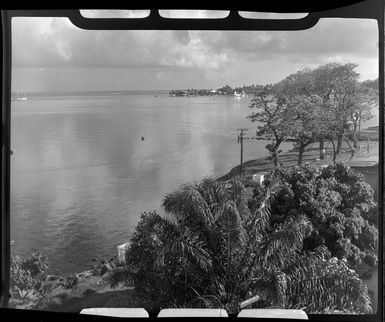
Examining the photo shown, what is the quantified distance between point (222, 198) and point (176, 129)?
7169 mm

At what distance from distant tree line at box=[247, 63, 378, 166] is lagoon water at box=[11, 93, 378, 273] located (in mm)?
713

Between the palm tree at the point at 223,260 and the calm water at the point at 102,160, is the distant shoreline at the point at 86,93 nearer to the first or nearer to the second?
the calm water at the point at 102,160

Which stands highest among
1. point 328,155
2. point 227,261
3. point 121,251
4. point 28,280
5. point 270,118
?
point 270,118

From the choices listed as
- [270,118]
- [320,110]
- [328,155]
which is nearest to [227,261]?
[328,155]

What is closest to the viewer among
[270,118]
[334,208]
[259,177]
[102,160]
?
[334,208]

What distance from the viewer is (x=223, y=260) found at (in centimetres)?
1067

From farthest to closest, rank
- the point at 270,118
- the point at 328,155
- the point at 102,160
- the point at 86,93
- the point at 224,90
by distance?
the point at 86,93, the point at 102,160, the point at 224,90, the point at 270,118, the point at 328,155

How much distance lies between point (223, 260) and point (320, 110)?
20.7ft

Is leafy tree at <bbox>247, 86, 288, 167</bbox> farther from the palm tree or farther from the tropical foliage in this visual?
the tropical foliage

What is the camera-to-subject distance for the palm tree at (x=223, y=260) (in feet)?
31.6

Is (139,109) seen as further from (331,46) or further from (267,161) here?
(331,46)

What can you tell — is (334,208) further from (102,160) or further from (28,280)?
(28,280)

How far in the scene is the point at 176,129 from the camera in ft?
56.9

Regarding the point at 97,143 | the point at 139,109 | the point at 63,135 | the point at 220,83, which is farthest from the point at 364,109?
the point at 63,135
